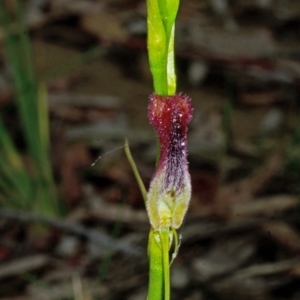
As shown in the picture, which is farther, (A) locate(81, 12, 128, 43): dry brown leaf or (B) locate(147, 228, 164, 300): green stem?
(A) locate(81, 12, 128, 43): dry brown leaf

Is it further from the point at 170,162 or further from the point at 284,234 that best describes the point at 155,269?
the point at 284,234

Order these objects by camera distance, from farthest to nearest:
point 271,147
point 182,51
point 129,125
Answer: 1. point 182,51
2. point 129,125
3. point 271,147

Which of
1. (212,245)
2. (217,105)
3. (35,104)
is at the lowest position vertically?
(212,245)

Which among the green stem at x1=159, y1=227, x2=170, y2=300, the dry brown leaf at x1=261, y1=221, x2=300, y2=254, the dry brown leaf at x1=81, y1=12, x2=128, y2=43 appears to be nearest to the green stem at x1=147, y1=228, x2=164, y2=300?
the green stem at x1=159, y1=227, x2=170, y2=300

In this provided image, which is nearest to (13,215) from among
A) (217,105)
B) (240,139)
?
(240,139)

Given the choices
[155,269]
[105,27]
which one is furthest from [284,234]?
[105,27]

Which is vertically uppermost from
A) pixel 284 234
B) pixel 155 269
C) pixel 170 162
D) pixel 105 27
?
pixel 105 27

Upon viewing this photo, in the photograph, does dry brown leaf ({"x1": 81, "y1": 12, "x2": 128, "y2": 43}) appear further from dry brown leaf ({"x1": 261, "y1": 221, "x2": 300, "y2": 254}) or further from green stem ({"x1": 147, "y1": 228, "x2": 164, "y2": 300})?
green stem ({"x1": 147, "y1": 228, "x2": 164, "y2": 300})

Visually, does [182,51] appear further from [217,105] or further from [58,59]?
[58,59]

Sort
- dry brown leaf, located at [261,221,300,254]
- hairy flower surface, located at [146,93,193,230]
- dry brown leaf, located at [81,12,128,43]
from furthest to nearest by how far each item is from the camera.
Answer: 1. dry brown leaf, located at [81,12,128,43]
2. dry brown leaf, located at [261,221,300,254]
3. hairy flower surface, located at [146,93,193,230]
